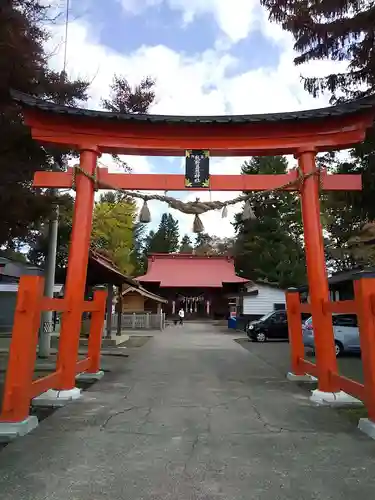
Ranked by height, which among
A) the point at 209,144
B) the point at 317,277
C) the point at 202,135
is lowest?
the point at 317,277

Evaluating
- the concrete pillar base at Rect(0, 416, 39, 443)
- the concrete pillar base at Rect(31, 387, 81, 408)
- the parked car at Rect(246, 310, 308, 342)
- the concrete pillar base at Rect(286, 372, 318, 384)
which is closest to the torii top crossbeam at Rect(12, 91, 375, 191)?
the concrete pillar base at Rect(31, 387, 81, 408)

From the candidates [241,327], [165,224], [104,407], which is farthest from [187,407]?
[165,224]

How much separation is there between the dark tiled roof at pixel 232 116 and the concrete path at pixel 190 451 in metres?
5.16

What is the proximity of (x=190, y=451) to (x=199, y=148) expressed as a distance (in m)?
5.64

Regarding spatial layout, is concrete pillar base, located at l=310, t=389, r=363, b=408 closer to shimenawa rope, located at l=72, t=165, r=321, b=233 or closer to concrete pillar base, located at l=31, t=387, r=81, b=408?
shimenawa rope, located at l=72, t=165, r=321, b=233

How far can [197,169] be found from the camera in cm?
825

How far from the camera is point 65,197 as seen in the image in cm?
1127

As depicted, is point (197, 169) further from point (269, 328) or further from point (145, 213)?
point (269, 328)

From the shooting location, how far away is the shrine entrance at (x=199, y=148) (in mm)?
7828

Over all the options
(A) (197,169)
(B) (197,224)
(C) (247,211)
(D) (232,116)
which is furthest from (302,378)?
(D) (232,116)

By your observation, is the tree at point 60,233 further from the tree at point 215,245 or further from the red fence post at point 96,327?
the tree at point 215,245

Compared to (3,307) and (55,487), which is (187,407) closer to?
(55,487)

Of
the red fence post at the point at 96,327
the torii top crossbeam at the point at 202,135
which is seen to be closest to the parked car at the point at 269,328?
the red fence post at the point at 96,327

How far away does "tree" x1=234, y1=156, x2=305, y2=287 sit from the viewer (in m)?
43.7
